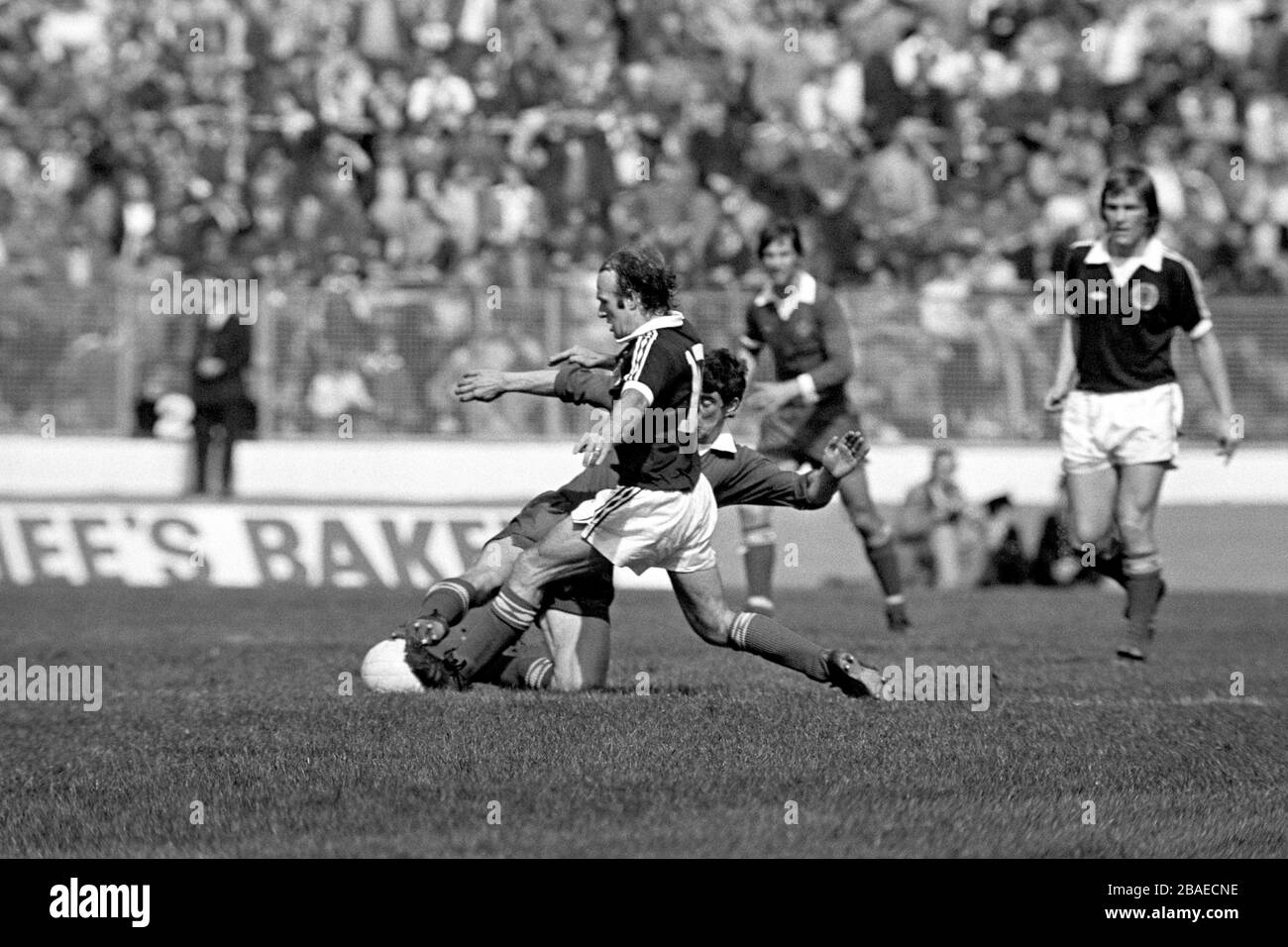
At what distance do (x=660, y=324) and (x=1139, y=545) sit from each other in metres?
3.96

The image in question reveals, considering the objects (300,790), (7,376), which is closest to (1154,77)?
(7,376)

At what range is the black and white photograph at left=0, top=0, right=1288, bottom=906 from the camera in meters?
7.95

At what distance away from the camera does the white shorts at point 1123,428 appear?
461 inches

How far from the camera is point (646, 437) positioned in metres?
9.14

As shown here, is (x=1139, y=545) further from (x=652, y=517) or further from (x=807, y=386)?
(x=652, y=517)

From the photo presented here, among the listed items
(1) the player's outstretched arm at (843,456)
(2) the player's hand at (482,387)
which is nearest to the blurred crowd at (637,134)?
(2) the player's hand at (482,387)

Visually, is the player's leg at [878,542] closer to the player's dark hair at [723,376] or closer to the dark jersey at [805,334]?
the dark jersey at [805,334]

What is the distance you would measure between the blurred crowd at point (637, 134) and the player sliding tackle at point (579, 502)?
34.4ft

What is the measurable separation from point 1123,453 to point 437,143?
40.6ft

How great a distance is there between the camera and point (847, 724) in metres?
9.02

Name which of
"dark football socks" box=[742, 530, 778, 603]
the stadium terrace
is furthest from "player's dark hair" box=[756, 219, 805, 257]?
the stadium terrace

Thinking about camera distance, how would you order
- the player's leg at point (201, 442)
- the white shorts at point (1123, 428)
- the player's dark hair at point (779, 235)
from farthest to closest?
the player's leg at point (201, 442)
the player's dark hair at point (779, 235)
the white shorts at point (1123, 428)
